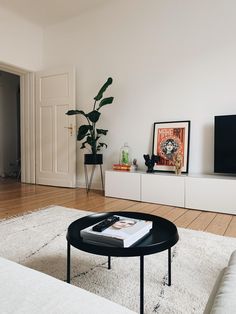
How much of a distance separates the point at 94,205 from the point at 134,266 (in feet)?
5.14

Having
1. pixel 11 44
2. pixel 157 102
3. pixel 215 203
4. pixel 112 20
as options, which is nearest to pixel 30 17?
pixel 11 44

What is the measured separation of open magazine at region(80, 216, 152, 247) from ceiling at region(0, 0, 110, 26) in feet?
12.3

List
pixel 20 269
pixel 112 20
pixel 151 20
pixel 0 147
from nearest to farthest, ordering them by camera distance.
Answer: pixel 20 269 → pixel 151 20 → pixel 112 20 → pixel 0 147

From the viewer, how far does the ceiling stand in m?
3.77

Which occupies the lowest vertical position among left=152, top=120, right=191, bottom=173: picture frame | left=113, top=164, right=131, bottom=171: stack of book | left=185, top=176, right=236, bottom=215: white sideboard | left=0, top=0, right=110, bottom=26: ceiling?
left=185, top=176, right=236, bottom=215: white sideboard

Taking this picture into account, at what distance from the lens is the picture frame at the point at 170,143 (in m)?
3.25

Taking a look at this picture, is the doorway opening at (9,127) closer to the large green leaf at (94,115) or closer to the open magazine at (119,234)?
the large green leaf at (94,115)

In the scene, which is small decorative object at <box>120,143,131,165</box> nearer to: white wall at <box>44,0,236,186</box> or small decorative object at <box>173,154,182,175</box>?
white wall at <box>44,0,236,186</box>

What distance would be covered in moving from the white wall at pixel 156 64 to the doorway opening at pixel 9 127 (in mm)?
2184

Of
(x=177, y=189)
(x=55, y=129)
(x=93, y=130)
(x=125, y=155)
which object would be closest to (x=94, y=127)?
(x=93, y=130)

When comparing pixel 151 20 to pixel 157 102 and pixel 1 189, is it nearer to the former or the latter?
pixel 157 102

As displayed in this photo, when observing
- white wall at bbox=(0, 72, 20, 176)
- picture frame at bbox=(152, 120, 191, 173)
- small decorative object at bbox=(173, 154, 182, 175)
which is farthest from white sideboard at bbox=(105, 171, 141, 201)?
white wall at bbox=(0, 72, 20, 176)

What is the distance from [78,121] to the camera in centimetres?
424

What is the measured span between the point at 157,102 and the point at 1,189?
2.81m
